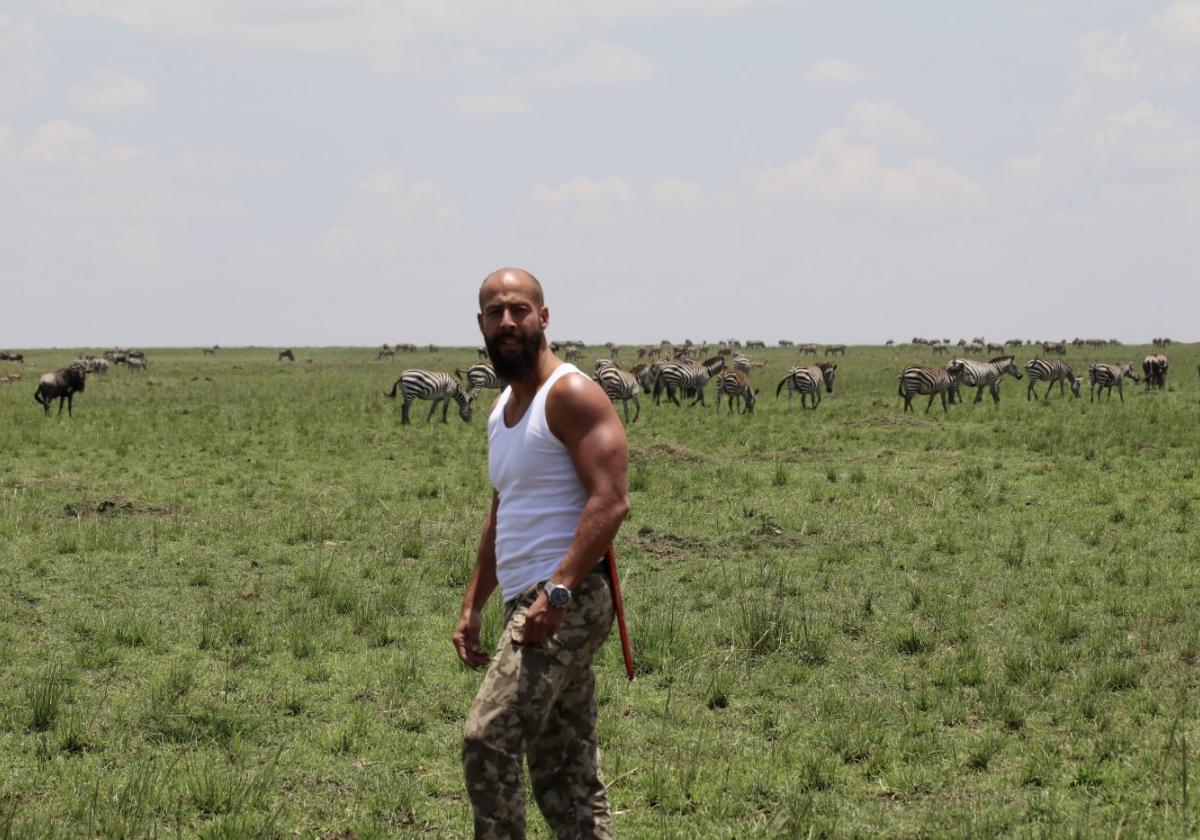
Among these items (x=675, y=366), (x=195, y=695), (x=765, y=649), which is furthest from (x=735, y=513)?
(x=675, y=366)

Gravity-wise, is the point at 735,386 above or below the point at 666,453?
above

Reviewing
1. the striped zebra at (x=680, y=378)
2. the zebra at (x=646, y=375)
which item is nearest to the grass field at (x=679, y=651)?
the striped zebra at (x=680, y=378)

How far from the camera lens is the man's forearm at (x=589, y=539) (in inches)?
139

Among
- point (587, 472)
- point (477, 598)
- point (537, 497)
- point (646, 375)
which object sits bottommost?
point (477, 598)

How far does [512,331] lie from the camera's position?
383cm

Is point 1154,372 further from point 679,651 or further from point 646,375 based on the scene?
point 679,651

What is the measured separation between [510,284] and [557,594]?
3.90 feet

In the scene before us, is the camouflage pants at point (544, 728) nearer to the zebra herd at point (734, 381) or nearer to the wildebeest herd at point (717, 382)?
the wildebeest herd at point (717, 382)

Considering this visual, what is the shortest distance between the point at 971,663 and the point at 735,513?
684 centimetres

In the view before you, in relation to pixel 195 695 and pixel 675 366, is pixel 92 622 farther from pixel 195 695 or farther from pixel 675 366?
pixel 675 366

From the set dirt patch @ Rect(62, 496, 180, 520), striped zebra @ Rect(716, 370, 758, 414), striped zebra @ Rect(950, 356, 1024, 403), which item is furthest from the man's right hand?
striped zebra @ Rect(950, 356, 1024, 403)

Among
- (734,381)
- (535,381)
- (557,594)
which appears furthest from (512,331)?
(734,381)

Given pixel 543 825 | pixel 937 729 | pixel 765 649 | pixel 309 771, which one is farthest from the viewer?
pixel 765 649

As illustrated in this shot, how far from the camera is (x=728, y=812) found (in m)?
5.41
